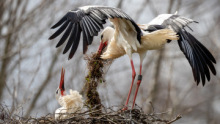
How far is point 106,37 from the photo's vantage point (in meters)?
9.77

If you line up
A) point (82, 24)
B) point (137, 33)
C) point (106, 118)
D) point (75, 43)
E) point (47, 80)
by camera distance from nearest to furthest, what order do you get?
point (75, 43), point (82, 24), point (106, 118), point (137, 33), point (47, 80)

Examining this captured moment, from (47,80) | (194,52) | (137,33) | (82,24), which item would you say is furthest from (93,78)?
(47,80)

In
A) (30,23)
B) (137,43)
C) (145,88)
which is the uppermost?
(30,23)

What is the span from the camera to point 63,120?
7.65 metres

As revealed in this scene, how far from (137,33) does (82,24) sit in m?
1.68

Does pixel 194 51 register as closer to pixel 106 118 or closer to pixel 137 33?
pixel 137 33

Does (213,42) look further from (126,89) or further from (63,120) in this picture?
(63,120)

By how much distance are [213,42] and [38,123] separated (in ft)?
35.4

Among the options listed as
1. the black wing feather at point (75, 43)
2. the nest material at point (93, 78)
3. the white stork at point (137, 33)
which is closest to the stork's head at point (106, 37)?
the white stork at point (137, 33)

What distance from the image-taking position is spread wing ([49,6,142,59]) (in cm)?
720

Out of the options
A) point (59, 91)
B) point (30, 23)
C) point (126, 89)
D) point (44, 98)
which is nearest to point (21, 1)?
point (30, 23)

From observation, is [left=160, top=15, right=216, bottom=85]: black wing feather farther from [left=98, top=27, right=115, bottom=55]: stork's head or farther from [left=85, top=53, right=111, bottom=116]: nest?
[left=85, top=53, right=111, bottom=116]: nest

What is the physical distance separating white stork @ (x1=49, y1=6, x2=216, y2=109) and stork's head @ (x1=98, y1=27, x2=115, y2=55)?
0.82ft

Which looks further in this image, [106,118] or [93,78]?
[93,78]
